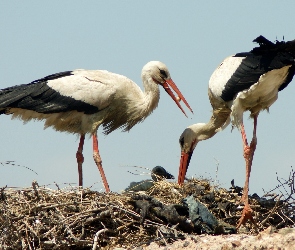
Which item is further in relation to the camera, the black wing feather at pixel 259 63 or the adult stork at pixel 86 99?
the adult stork at pixel 86 99

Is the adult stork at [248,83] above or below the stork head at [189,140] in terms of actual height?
above

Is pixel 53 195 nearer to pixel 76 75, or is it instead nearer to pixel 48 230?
pixel 48 230

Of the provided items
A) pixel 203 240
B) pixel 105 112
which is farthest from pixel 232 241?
pixel 105 112

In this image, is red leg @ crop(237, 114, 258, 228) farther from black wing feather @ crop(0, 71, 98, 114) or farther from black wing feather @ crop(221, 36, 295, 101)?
black wing feather @ crop(0, 71, 98, 114)

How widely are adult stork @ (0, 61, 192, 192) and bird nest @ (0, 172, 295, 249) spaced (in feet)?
6.86

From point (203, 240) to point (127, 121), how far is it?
3747 mm

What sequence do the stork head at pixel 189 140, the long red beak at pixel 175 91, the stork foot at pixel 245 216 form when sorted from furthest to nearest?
the long red beak at pixel 175 91, the stork head at pixel 189 140, the stork foot at pixel 245 216

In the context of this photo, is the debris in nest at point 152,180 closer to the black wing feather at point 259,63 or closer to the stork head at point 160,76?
the black wing feather at point 259,63

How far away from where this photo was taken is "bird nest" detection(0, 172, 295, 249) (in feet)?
29.7

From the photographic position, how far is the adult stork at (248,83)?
10453 mm

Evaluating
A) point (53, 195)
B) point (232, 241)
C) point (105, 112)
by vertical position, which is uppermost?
point (105, 112)

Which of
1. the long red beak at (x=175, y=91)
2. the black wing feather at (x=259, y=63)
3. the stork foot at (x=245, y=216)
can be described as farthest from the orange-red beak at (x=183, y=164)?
the stork foot at (x=245, y=216)

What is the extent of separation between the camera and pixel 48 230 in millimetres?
9133

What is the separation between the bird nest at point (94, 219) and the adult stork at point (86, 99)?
2.09m
